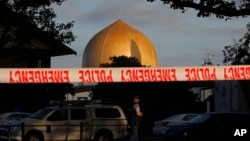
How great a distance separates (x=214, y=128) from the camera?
76.2 feet

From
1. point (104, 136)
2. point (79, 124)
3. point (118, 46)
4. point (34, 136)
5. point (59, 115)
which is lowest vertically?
point (104, 136)

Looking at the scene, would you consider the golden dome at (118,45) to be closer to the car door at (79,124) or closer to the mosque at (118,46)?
the mosque at (118,46)

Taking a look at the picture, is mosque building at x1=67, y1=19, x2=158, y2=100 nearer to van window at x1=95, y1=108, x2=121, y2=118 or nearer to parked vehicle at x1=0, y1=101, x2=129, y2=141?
van window at x1=95, y1=108, x2=121, y2=118

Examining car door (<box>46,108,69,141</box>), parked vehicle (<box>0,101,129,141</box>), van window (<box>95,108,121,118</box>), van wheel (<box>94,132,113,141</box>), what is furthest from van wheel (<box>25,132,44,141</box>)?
van window (<box>95,108,121,118</box>)

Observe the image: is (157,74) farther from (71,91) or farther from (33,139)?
(71,91)

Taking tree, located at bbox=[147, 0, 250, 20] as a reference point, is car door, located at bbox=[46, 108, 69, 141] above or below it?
below

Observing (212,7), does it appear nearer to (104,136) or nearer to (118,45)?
(104,136)

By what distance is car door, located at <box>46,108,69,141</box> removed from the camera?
26.2m

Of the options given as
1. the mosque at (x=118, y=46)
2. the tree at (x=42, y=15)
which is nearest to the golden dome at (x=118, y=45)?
the mosque at (x=118, y=46)

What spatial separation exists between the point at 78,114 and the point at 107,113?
51.0 inches

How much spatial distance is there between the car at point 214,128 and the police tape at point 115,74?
1.47 metres

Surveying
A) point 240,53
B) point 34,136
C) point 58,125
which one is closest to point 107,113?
point 58,125

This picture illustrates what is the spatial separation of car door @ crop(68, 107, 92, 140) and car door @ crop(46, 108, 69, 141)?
22 cm

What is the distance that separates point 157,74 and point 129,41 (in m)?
66.6
